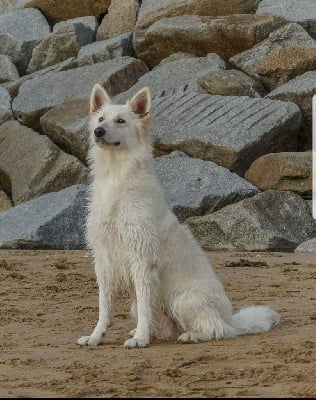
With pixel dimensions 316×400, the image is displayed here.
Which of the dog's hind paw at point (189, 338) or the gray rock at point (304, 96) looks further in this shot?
the gray rock at point (304, 96)

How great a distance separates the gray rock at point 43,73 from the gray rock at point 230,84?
468 centimetres

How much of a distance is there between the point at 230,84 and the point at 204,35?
2.49m

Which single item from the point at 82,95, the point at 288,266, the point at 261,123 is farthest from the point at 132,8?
the point at 288,266

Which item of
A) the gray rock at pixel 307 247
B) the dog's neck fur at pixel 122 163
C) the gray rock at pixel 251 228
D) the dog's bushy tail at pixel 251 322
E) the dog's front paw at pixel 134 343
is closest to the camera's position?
the dog's front paw at pixel 134 343

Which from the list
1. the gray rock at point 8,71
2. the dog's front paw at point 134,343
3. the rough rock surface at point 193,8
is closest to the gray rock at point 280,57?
the rough rock surface at point 193,8

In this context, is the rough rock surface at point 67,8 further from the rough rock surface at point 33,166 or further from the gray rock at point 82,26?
the rough rock surface at point 33,166

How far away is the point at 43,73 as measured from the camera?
25125 mm

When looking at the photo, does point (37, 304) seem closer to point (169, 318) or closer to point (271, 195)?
point (169, 318)

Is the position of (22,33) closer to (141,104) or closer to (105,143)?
(141,104)

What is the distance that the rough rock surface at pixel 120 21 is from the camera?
1091 inches

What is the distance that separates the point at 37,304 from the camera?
32.7 ft

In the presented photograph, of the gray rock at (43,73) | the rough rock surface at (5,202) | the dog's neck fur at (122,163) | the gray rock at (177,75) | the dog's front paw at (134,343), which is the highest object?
the dog's neck fur at (122,163)

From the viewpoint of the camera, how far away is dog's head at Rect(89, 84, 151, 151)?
8070 mm

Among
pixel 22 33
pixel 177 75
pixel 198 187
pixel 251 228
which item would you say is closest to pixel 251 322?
pixel 251 228
